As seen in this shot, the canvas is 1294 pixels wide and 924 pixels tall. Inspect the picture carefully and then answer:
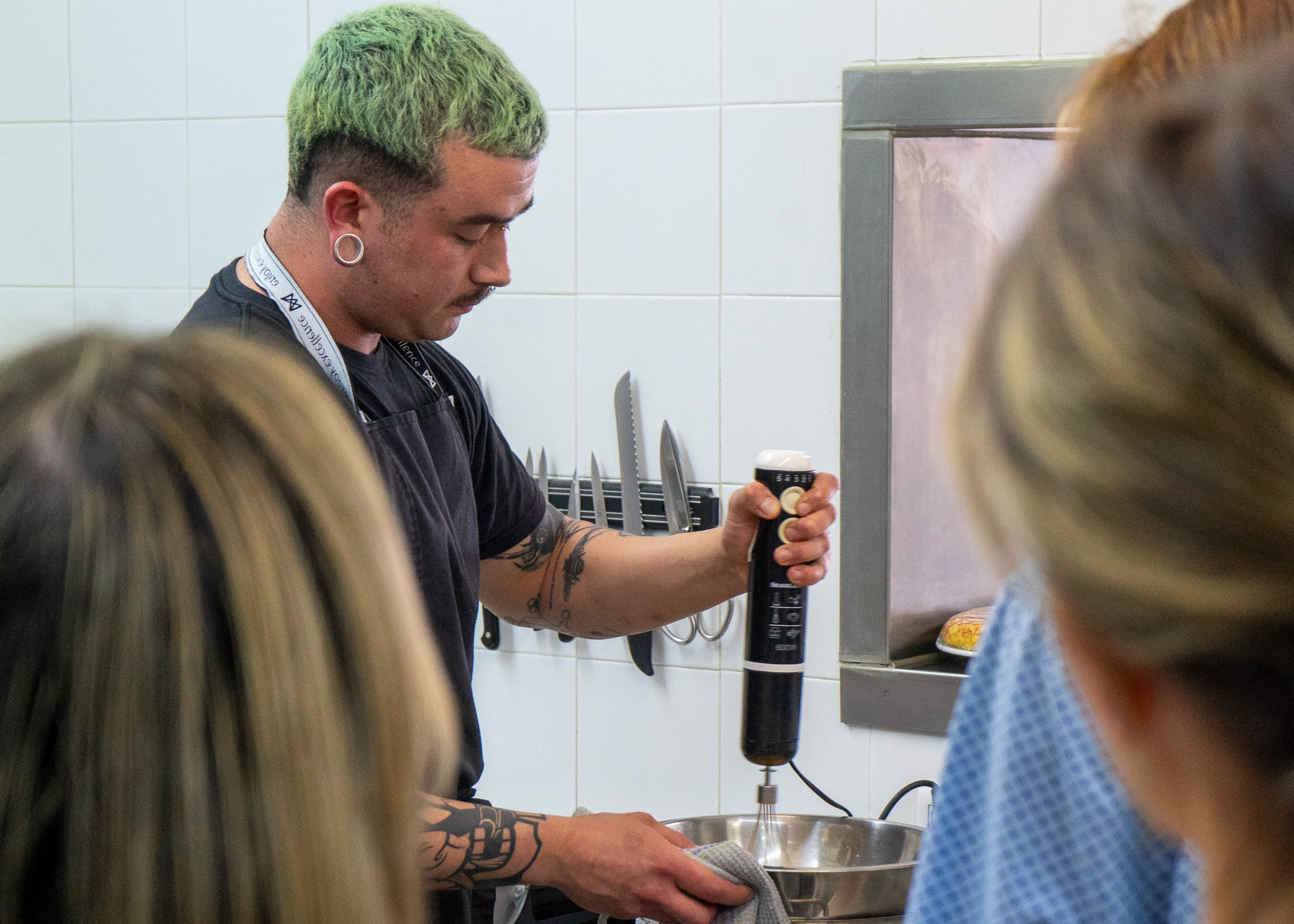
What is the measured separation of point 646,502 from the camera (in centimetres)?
188

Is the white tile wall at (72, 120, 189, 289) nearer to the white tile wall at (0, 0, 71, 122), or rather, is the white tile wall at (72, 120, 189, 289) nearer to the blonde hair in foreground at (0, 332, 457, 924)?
the white tile wall at (0, 0, 71, 122)

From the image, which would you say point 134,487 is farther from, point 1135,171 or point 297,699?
point 1135,171

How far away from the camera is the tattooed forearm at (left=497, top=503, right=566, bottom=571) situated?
157 cm

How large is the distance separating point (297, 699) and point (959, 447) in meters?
0.23

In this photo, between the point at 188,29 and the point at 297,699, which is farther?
the point at 188,29

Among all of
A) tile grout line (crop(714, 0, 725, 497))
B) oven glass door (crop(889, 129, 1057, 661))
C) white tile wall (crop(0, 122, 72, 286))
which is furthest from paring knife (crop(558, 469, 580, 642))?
white tile wall (crop(0, 122, 72, 286))

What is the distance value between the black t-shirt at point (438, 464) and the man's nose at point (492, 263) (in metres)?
0.14

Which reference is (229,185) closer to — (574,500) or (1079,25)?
(574,500)

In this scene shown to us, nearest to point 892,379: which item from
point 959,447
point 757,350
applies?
point 757,350

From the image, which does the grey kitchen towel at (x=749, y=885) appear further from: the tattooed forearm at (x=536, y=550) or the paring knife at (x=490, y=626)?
the paring knife at (x=490, y=626)

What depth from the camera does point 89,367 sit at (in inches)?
18.5

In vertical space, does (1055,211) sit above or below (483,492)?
above

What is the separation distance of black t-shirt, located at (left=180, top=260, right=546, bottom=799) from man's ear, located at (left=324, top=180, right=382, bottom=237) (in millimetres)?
107

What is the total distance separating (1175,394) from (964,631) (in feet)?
5.04
